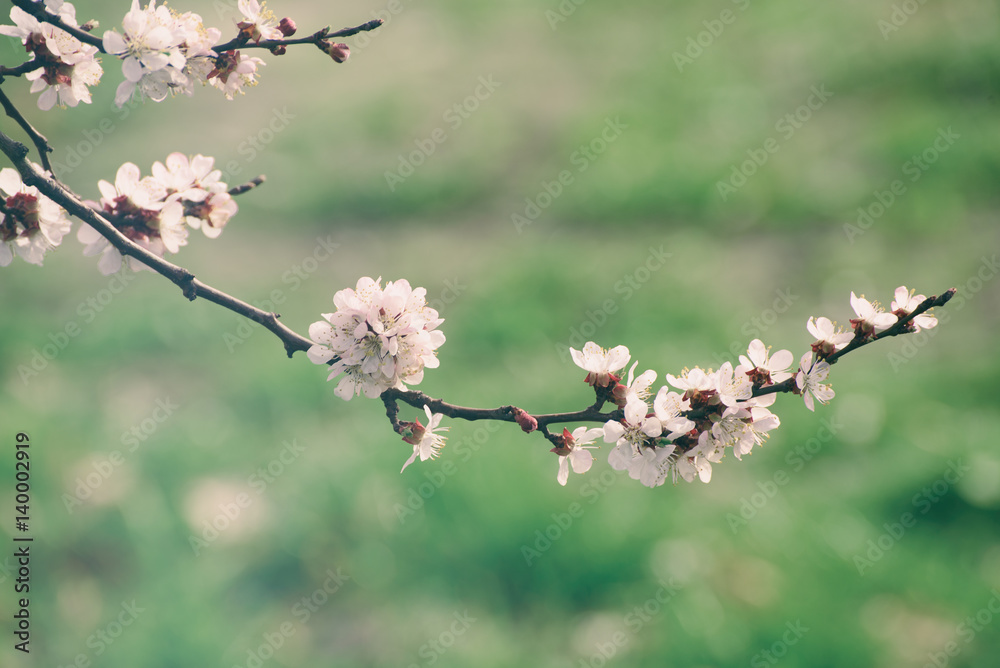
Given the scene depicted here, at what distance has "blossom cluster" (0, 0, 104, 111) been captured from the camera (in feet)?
3.90

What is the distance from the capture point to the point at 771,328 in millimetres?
3691
